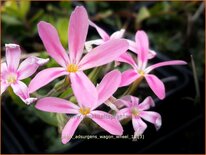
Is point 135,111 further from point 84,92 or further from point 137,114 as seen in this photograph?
point 84,92

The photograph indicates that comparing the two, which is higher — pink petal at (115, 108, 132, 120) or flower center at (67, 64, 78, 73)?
flower center at (67, 64, 78, 73)

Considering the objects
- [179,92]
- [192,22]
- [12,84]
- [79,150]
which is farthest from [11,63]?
[192,22]

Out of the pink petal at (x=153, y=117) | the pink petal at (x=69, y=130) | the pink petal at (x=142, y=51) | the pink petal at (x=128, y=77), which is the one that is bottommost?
the pink petal at (x=69, y=130)

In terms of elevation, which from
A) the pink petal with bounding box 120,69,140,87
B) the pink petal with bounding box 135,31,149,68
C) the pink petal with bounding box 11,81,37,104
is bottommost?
the pink petal with bounding box 11,81,37,104

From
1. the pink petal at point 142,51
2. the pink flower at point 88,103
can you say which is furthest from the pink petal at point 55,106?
the pink petal at point 142,51

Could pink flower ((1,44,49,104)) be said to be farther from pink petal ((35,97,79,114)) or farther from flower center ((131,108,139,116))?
flower center ((131,108,139,116))

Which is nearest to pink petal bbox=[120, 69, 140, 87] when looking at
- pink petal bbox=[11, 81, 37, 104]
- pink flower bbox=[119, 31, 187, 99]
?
pink flower bbox=[119, 31, 187, 99]

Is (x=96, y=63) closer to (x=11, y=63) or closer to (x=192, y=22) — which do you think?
(x=11, y=63)

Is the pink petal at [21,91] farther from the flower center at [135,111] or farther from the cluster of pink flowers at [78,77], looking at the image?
the flower center at [135,111]
